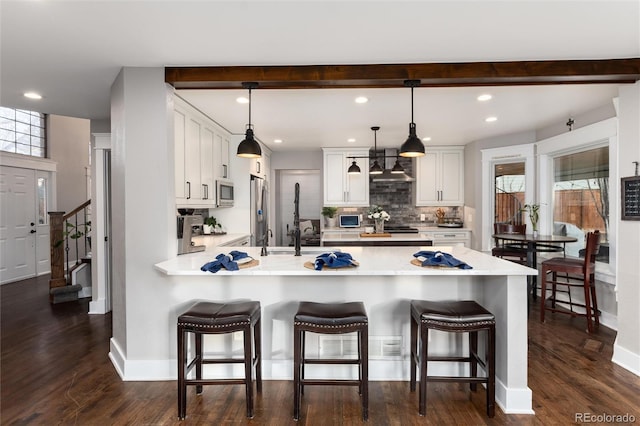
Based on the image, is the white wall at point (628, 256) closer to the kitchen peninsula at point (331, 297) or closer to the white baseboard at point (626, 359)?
the white baseboard at point (626, 359)

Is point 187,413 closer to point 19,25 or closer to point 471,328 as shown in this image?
point 471,328

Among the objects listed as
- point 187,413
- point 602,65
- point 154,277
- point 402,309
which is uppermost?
point 602,65

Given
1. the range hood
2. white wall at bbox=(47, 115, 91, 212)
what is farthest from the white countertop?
white wall at bbox=(47, 115, 91, 212)

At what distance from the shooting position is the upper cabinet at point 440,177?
6.25 m

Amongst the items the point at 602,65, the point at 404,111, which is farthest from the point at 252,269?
the point at 602,65

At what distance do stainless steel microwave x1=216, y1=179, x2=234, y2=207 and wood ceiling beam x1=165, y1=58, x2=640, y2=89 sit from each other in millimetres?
1909

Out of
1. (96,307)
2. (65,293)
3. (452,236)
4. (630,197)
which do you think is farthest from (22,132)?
(630,197)

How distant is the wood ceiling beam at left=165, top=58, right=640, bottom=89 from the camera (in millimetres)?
2592

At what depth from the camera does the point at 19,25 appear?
2.04 metres

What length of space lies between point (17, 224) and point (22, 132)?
1.68 m

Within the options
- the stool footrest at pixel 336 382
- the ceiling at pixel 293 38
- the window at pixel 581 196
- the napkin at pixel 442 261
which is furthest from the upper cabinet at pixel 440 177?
the stool footrest at pixel 336 382

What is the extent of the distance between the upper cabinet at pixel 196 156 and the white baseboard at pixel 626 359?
4.08 metres

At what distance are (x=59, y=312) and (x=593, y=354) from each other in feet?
19.0

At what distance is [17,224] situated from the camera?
6.09 metres
